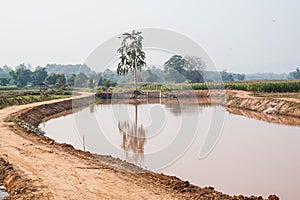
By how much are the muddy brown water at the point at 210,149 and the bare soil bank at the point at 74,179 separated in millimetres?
1360

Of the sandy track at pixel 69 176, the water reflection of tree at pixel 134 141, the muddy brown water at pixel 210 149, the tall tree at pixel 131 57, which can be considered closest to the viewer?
the sandy track at pixel 69 176

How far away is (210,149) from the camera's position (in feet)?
46.0

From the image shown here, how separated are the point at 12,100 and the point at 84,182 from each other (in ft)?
77.7

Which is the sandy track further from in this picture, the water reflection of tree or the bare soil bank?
the water reflection of tree

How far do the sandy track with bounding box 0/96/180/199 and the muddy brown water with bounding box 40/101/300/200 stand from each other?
211cm

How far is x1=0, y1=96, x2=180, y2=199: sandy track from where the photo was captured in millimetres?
7453

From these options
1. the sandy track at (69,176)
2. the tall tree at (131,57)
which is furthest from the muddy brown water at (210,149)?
the tall tree at (131,57)

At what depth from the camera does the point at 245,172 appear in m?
10.5

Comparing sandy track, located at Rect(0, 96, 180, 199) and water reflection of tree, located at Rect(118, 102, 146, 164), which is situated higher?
sandy track, located at Rect(0, 96, 180, 199)

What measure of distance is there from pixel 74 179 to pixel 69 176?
1.02 feet

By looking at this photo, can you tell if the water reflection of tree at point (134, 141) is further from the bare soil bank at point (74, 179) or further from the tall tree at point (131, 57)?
the tall tree at point (131, 57)

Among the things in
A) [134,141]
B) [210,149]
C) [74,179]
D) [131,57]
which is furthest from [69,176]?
[131,57]

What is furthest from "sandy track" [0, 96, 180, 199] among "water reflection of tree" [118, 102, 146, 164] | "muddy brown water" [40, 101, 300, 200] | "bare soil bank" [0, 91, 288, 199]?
"water reflection of tree" [118, 102, 146, 164]

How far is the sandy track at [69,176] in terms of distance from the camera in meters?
7.45
